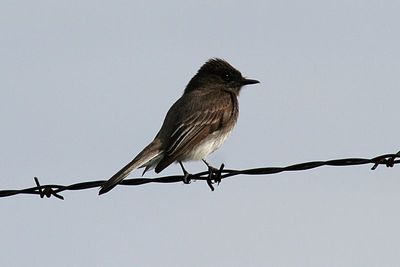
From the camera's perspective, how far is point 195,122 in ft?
41.5

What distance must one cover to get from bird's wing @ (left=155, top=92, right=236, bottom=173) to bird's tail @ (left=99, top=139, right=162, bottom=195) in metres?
0.13

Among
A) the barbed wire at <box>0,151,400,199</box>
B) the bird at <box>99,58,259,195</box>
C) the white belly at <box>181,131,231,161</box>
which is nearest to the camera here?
the barbed wire at <box>0,151,400,199</box>

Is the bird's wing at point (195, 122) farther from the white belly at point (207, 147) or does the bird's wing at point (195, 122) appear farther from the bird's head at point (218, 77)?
the bird's head at point (218, 77)

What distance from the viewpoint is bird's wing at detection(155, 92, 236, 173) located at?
11938 mm

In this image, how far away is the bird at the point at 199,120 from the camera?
11867 mm

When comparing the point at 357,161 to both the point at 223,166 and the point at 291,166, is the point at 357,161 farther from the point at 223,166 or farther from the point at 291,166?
the point at 223,166

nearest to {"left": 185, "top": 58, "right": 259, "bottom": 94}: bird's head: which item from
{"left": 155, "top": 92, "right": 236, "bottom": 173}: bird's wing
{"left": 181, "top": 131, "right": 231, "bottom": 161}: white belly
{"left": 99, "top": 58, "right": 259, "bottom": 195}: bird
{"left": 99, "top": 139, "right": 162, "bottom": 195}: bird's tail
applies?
{"left": 99, "top": 58, "right": 259, "bottom": 195}: bird

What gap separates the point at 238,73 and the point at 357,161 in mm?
5970

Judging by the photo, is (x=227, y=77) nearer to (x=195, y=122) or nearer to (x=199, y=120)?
(x=199, y=120)

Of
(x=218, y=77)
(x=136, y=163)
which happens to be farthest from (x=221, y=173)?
(x=218, y=77)

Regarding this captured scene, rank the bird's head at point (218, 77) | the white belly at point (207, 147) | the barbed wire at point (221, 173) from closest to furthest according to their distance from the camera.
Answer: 1. the barbed wire at point (221, 173)
2. the white belly at point (207, 147)
3. the bird's head at point (218, 77)

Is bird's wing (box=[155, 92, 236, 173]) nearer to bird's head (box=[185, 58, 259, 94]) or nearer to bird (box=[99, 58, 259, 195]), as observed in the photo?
bird (box=[99, 58, 259, 195])

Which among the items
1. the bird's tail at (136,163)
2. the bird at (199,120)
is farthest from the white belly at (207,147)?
the bird's tail at (136,163)

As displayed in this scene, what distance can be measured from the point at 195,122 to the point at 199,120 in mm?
116
